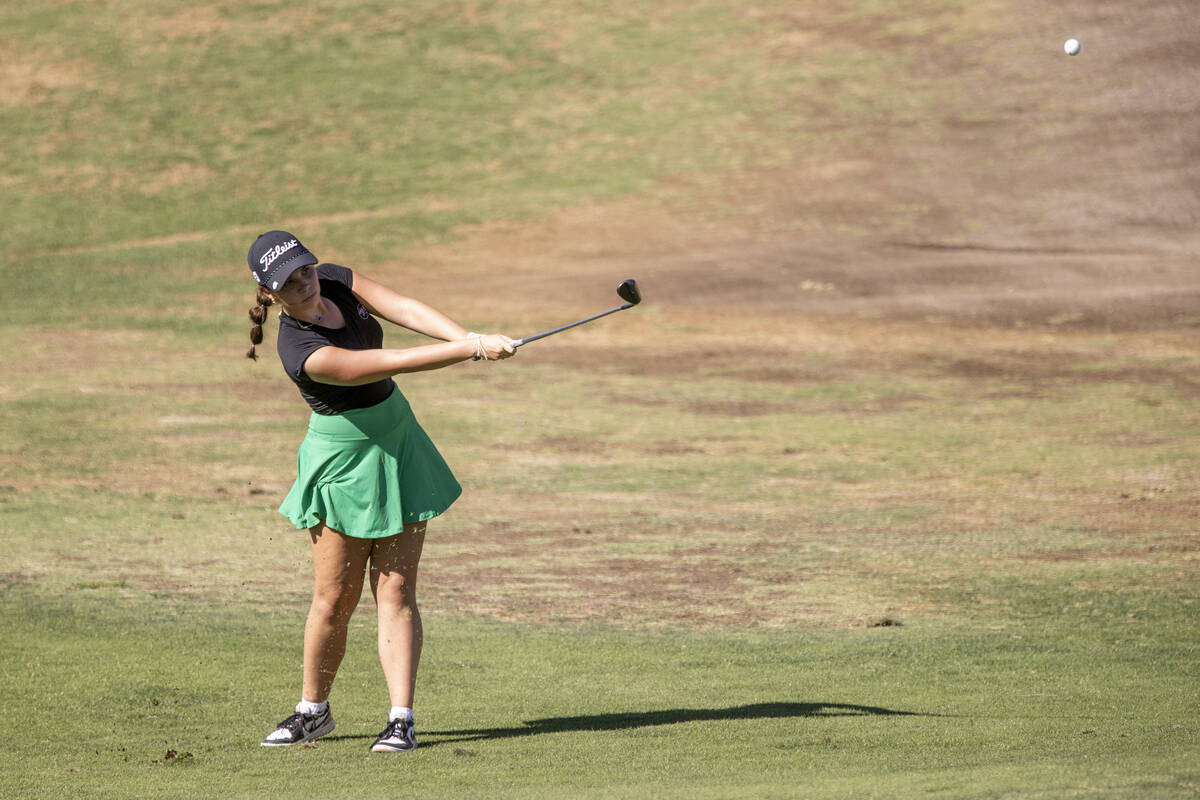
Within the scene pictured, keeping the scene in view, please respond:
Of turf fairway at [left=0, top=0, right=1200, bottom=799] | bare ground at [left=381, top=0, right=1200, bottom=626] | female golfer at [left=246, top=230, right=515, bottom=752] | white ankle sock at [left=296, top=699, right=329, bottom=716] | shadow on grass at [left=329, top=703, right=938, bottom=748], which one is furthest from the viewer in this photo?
bare ground at [left=381, top=0, right=1200, bottom=626]

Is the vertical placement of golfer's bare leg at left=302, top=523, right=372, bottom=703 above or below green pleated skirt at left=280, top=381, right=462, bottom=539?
below

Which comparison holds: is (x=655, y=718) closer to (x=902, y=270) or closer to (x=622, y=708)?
(x=622, y=708)

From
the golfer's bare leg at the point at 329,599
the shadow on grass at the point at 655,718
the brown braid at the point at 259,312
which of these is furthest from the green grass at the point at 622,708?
the brown braid at the point at 259,312

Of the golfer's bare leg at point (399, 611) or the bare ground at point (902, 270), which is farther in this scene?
the bare ground at point (902, 270)

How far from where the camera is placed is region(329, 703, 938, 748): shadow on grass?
6.58 metres

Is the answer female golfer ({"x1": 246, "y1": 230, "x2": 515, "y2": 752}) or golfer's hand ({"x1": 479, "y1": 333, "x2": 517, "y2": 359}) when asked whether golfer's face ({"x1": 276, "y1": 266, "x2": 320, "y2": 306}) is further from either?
golfer's hand ({"x1": 479, "y1": 333, "x2": 517, "y2": 359})

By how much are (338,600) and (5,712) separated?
1698 mm

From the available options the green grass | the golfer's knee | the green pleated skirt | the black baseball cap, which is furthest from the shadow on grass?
the black baseball cap

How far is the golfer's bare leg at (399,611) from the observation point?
6.23 metres

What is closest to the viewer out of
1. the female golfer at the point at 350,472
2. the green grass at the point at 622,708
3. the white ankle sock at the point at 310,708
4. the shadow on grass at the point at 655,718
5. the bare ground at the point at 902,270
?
the green grass at the point at 622,708

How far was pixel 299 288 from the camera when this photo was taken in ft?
19.5

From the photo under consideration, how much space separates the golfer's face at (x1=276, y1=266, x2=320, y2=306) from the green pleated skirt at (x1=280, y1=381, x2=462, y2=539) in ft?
1.58

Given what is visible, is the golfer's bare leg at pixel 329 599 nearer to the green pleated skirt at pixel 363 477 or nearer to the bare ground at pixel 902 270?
the green pleated skirt at pixel 363 477

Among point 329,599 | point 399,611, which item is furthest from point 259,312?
point 399,611
